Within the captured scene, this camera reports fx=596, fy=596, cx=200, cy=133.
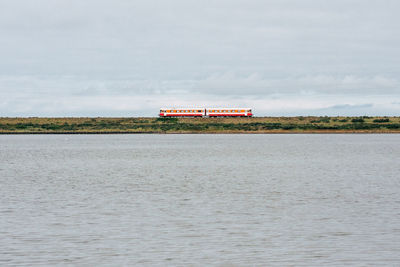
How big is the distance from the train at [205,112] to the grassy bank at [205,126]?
5933 millimetres

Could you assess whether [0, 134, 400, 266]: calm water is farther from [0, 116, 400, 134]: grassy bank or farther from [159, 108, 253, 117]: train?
[0, 116, 400, 134]: grassy bank

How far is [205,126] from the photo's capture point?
16138 centimetres

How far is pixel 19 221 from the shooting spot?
22562 millimetres

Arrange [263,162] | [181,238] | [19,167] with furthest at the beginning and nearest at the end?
[263,162] < [19,167] < [181,238]

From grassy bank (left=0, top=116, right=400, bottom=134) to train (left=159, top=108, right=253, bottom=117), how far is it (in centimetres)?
593

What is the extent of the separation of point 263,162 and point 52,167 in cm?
1945

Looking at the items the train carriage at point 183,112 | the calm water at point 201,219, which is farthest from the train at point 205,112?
the calm water at point 201,219

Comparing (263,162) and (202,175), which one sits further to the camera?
(263,162)

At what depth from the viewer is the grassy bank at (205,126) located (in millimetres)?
158500

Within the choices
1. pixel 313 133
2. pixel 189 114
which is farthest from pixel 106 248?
pixel 313 133

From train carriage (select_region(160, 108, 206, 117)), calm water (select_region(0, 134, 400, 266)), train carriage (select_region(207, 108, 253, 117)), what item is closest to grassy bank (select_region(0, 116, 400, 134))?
train carriage (select_region(160, 108, 206, 117))

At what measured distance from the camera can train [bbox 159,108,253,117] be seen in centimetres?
15100

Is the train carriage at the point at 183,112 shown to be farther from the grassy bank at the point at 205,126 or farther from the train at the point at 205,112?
the grassy bank at the point at 205,126

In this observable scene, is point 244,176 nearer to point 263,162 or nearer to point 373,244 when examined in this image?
point 263,162
